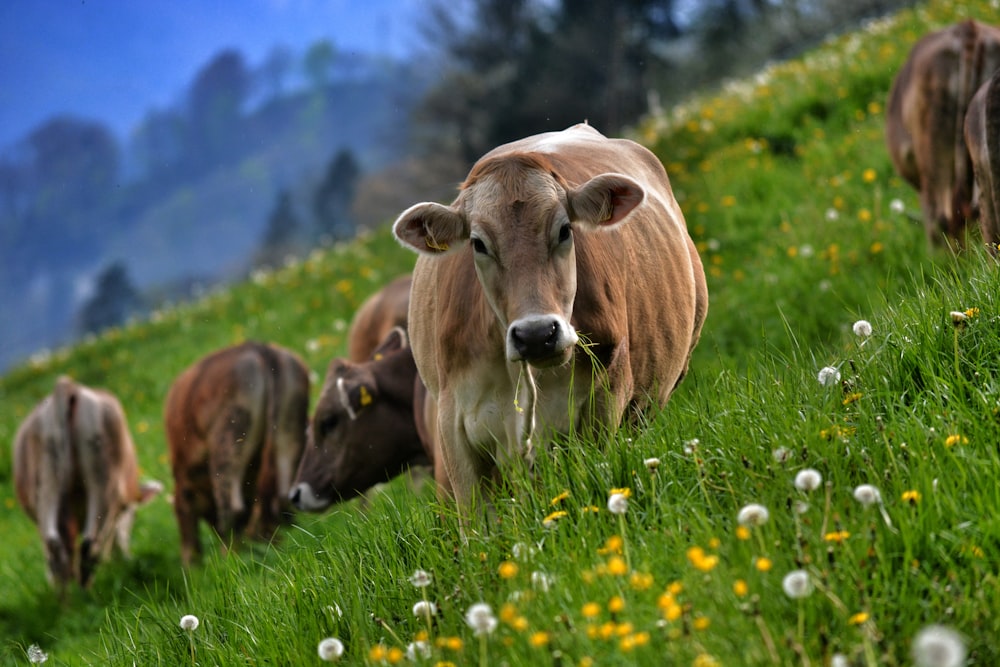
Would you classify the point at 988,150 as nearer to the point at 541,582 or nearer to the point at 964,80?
the point at 964,80

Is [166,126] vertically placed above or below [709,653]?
below

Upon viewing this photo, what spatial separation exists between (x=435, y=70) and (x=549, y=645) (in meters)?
37.2

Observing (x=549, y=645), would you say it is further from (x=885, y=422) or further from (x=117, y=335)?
(x=117, y=335)

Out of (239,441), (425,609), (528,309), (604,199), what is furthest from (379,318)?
(425,609)

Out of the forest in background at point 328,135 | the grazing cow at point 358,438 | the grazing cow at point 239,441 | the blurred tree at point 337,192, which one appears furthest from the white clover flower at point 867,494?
the blurred tree at point 337,192

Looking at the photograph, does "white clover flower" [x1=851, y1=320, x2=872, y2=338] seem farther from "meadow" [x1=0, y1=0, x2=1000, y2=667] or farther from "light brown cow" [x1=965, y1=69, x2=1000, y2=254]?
"light brown cow" [x1=965, y1=69, x2=1000, y2=254]

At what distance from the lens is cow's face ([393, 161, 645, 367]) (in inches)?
177

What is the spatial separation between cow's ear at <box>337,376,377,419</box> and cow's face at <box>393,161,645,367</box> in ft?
10.0

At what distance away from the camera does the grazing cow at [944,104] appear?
850 cm

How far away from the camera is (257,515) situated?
10273 mm

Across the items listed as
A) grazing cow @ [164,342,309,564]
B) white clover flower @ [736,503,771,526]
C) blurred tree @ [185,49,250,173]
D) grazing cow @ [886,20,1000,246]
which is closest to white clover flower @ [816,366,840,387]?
white clover flower @ [736,503,771,526]

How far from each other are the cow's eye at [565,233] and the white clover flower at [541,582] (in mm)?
1828

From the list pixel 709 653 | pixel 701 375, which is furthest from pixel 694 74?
pixel 709 653

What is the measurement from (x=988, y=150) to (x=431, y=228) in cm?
292
